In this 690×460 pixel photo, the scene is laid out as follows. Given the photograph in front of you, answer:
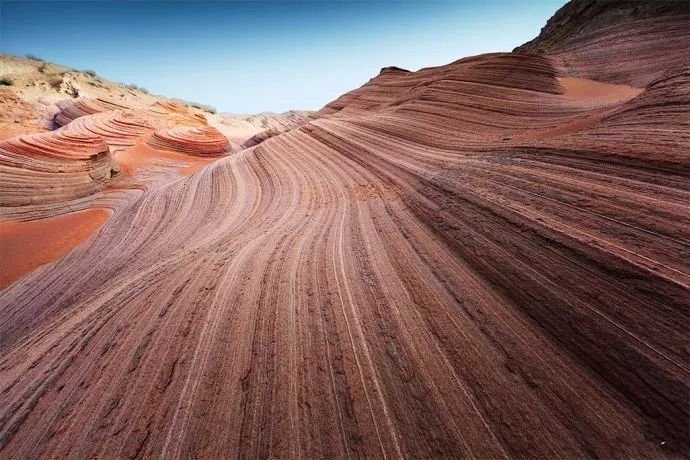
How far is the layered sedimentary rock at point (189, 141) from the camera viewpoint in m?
16.5

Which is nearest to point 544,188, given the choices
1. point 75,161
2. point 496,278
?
point 496,278

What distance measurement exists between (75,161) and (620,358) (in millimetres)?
14850

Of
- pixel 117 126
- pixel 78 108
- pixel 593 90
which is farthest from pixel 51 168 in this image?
pixel 593 90

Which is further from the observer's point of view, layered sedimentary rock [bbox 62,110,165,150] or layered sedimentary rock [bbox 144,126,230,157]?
layered sedimentary rock [bbox 144,126,230,157]

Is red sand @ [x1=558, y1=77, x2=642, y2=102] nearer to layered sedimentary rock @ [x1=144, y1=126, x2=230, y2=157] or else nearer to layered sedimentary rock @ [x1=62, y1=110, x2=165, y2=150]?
layered sedimentary rock @ [x1=144, y1=126, x2=230, y2=157]

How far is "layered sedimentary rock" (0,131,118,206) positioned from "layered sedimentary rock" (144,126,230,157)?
4832mm

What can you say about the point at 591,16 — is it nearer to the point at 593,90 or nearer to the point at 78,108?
the point at 593,90

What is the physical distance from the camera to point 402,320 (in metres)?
2.46

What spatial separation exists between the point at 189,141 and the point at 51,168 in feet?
26.3

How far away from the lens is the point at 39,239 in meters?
7.77

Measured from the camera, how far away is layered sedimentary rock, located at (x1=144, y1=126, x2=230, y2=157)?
1647cm

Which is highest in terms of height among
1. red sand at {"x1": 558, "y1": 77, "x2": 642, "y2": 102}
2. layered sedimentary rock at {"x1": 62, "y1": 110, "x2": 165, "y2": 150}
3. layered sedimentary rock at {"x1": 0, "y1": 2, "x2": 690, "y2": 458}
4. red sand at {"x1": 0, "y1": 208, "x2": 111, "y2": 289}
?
layered sedimentary rock at {"x1": 62, "y1": 110, "x2": 165, "y2": 150}

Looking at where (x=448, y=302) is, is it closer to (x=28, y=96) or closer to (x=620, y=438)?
(x=620, y=438)

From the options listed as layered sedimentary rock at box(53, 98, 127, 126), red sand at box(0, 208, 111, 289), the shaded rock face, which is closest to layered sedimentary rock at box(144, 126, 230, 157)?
Result: layered sedimentary rock at box(53, 98, 127, 126)
